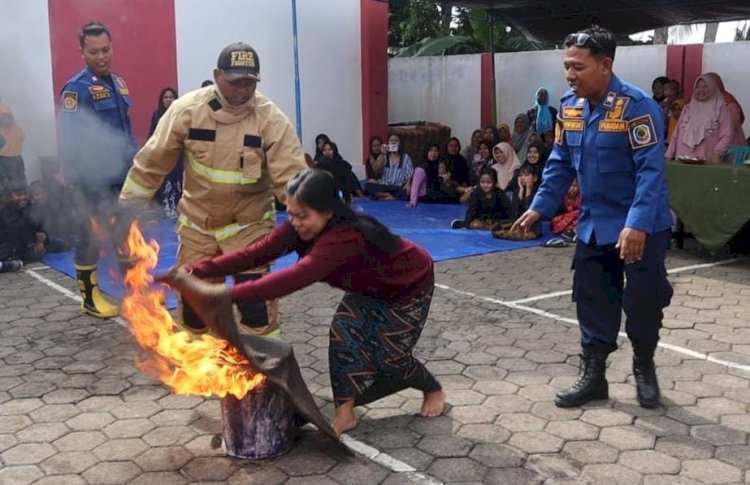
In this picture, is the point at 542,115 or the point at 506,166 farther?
the point at 542,115

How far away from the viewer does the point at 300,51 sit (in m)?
13.1

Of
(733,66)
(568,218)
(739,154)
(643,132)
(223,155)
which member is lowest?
(568,218)

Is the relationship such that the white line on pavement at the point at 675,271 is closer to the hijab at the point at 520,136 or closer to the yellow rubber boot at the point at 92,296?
the yellow rubber boot at the point at 92,296

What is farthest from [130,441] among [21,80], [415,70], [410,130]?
[415,70]

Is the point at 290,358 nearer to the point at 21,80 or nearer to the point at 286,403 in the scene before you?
the point at 286,403

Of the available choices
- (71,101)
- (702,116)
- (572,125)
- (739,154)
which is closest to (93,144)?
(71,101)

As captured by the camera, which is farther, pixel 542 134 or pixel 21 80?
pixel 542 134

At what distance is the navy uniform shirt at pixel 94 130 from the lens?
6031mm

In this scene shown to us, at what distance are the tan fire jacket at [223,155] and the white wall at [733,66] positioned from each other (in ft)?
31.1

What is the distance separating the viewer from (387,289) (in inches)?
158

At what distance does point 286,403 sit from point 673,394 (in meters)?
2.22

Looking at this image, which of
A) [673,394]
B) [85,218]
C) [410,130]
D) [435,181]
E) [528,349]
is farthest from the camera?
[410,130]

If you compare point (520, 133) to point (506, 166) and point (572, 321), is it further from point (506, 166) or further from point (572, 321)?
point (572, 321)

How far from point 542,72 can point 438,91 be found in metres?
2.24
